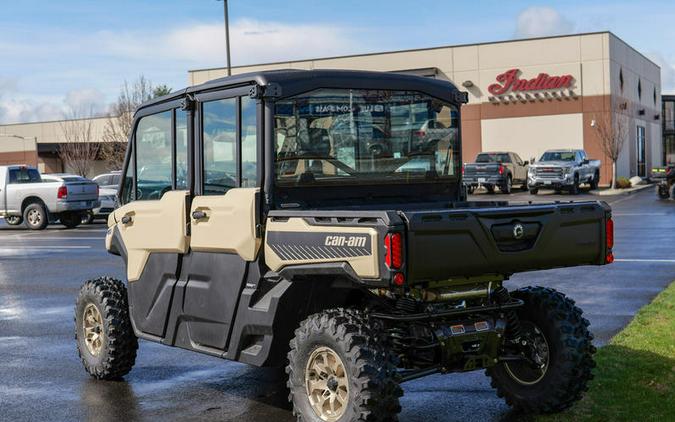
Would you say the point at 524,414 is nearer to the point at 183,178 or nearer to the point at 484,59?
the point at 183,178

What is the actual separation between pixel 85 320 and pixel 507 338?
3680mm

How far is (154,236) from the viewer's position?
23.4ft

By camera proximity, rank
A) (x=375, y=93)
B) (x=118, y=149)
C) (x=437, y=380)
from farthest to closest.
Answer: (x=118, y=149), (x=437, y=380), (x=375, y=93)

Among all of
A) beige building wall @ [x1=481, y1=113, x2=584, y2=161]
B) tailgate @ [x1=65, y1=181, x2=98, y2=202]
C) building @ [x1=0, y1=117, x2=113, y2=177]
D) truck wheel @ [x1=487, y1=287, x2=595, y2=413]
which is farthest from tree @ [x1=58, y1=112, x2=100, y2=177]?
truck wheel @ [x1=487, y1=287, x2=595, y2=413]

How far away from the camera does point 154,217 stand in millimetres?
7156

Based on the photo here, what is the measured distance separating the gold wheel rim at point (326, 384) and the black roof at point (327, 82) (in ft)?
5.70

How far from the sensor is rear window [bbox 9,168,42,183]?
29062 millimetres

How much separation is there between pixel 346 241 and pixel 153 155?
8.63 ft

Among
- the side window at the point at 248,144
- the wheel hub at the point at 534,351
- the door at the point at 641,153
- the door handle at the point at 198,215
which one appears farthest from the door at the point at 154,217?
the door at the point at 641,153

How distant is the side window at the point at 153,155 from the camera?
7156mm

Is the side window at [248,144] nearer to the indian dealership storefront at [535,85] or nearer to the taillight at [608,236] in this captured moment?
the taillight at [608,236]

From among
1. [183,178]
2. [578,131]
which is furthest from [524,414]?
[578,131]

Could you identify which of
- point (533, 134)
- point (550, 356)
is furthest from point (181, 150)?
point (533, 134)

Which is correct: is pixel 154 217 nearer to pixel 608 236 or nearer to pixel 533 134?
pixel 608 236
